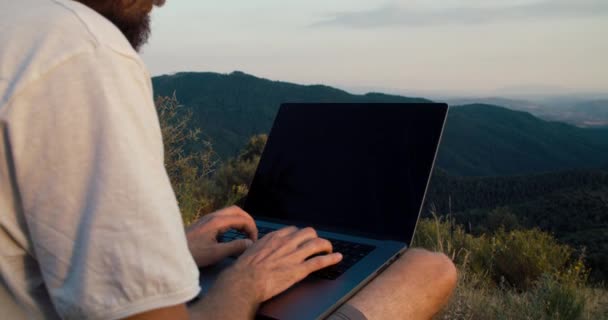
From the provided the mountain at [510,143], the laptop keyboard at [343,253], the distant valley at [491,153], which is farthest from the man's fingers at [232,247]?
the mountain at [510,143]

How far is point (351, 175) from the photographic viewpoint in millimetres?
1717

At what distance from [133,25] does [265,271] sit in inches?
21.3

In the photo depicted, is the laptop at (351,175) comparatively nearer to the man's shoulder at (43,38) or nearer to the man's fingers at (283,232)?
the man's fingers at (283,232)

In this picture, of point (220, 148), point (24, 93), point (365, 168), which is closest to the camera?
point (24, 93)

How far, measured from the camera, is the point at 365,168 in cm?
170

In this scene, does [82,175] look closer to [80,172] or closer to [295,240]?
[80,172]

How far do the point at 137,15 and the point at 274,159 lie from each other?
101 cm

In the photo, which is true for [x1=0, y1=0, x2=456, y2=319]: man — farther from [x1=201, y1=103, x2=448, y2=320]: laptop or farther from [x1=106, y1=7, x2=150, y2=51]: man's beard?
[x1=201, y1=103, x2=448, y2=320]: laptop

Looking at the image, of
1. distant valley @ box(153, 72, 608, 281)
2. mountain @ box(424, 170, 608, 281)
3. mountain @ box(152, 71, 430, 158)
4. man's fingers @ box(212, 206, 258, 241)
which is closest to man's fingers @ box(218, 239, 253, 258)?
man's fingers @ box(212, 206, 258, 241)

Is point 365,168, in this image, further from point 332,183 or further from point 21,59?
point 21,59

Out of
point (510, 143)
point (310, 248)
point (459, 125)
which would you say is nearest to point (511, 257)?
point (310, 248)

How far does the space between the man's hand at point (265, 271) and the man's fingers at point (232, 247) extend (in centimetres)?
17

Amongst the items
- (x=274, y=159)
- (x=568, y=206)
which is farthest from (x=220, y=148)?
(x=274, y=159)

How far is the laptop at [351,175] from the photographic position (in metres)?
1.55
